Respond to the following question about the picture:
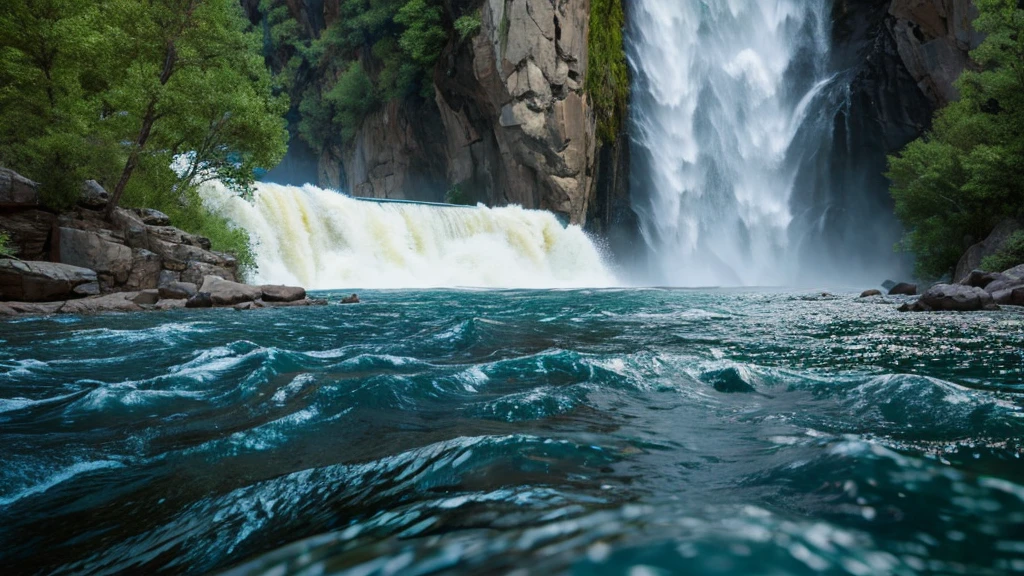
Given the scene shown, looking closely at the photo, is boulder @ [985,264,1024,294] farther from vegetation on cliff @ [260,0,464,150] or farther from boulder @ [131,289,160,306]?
vegetation on cliff @ [260,0,464,150]

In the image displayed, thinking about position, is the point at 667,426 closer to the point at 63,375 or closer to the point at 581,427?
the point at 581,427

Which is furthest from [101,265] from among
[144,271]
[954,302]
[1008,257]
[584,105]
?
[1008,257]

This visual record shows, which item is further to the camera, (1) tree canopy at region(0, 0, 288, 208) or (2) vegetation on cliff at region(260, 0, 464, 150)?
(2) vegetation on cliff at region(260, 0, 464, 150)

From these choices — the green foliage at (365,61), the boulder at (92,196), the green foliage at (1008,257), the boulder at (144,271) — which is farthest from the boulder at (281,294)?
the green foliage at (365,61)

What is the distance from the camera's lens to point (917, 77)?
2536cm

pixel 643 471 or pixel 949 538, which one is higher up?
Result: pixel 949 538

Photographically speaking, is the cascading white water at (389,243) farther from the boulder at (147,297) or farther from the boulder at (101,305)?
→ the boulder at (101,305)

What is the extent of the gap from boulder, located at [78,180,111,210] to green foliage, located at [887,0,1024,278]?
22.7 meters

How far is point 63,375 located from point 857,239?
31.9 meters

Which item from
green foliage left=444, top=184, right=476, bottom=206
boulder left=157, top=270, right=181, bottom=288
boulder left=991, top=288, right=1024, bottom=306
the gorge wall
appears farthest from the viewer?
green foliage left=444, top=184, right=476, bottom=206

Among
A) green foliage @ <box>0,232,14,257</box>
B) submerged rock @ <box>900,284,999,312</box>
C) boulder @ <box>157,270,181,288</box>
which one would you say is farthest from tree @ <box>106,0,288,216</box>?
submerged rock @ <box>900,284,999,312</box>

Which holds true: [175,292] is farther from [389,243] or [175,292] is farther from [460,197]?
[460,197]

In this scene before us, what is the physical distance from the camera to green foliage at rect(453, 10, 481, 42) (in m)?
29.5

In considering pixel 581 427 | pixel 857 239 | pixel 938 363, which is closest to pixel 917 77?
pixel 857 239
